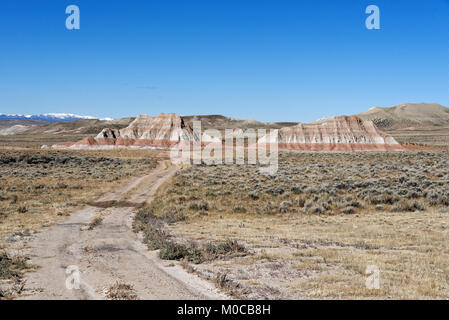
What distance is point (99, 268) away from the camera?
9633mm

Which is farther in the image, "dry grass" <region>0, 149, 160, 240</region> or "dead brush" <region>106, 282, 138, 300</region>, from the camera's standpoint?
"dry grass" <region>0, 149, 160, 240</region>

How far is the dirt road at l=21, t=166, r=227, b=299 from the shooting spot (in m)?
7.75

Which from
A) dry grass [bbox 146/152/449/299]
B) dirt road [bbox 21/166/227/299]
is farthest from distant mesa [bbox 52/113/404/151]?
dirt road [bbox 21/166/227/299]

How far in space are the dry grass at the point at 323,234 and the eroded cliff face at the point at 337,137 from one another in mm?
62821

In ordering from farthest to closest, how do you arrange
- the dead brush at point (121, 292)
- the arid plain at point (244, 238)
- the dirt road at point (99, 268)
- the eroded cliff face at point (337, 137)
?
the eroded cliff face at point (337, 137) < the arid plain at point (244, 238) < the dirt road at point (99, 268) < the dead brush at point (121, 292)

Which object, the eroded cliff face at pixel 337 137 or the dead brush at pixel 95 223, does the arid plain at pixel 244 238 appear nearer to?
the dead brush at pixel 95 223

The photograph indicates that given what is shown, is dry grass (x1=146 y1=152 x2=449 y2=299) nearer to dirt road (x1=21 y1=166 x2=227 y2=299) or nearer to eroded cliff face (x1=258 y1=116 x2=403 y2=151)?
dirt road (x1=21 y1=166 x2=227 y2=299)

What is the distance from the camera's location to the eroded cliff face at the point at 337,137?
88312mm

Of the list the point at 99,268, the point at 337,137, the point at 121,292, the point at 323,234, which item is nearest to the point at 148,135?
the point at 337,137

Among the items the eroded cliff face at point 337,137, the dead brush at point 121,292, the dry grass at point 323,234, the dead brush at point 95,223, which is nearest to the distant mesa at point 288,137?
the eroded cliff face at point 337,137

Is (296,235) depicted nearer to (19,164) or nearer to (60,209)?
(60,209)

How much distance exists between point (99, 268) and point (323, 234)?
9010mm

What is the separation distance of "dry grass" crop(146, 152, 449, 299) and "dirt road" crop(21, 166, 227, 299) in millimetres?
1178
